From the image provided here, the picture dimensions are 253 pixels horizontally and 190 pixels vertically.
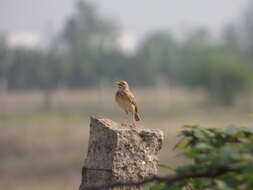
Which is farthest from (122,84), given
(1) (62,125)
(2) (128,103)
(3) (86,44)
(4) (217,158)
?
(3) (86,44)

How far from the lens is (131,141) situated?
3246 millimetres

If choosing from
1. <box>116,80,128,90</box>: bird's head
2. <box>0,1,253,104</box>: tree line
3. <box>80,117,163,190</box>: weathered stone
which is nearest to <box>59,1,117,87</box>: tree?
<box>0,1,253,104</box>: tree line

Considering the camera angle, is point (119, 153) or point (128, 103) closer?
point (119, 153)

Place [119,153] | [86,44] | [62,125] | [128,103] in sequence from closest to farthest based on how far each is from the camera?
[119,153]
[128,103]
[62,125]
[86,44]

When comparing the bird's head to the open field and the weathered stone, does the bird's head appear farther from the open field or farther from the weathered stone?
the weathered stone

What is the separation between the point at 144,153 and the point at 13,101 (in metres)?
42.1

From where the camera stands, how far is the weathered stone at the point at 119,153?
3217mm

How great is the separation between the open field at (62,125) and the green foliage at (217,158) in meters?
4.56

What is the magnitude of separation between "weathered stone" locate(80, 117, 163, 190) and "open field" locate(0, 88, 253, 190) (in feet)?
13.1

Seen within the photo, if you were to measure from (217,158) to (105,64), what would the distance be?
174ft

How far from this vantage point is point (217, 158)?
2.44m

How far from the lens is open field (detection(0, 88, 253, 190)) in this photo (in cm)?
2103

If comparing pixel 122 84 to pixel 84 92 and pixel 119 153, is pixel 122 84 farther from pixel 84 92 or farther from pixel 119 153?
pixel 84 92

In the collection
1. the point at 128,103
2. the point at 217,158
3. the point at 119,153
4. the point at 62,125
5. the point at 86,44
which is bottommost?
the point at 217,158
